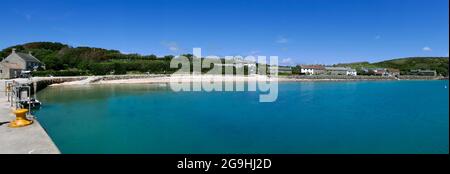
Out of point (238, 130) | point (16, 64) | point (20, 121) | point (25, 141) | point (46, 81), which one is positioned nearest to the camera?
point (25, 141)

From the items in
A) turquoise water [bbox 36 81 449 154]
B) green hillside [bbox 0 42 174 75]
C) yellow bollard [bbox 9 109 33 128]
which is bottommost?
turquoise water [bbox 36 81 449 154]

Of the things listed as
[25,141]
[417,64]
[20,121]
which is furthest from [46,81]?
[417,64]

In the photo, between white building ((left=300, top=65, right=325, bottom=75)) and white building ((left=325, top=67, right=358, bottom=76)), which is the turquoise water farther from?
white building ((left=325, top=67, right=358, bottom=76))

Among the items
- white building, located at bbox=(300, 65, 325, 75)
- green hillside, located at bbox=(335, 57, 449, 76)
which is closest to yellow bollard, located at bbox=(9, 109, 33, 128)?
white building, located at bbox=(300, 65, 325, 75)

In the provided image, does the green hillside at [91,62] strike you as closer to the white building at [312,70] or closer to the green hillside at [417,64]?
the white building at [312,70]

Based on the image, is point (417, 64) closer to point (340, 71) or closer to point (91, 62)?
point (340, 71)

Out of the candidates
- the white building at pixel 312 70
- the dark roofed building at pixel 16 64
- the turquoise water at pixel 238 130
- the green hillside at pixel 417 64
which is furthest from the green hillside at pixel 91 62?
the green hillside at pixel 417 64

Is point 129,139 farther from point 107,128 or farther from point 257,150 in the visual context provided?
point 257,150

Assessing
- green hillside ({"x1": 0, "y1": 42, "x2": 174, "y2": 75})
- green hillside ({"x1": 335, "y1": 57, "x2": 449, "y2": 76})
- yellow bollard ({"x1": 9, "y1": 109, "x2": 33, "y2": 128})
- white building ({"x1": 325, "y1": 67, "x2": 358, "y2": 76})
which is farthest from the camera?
green hillside ({"x1": 335, "y1": 57, "x2": 449, "y2": 76})

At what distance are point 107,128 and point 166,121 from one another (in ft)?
12.2

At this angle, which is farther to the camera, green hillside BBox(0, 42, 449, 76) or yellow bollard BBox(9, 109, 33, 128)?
green hillside BBox(0, 42, 449, 76)

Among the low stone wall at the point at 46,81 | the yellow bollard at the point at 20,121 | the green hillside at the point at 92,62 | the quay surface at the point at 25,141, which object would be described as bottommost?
the quay surface at the point at 25,141

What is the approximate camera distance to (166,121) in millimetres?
19609
